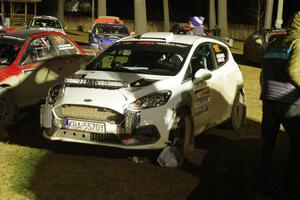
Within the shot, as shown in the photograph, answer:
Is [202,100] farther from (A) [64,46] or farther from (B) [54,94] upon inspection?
(A) [64,46]

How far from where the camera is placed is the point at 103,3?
119ft

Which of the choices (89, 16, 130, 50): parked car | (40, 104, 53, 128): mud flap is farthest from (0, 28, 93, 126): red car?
(89, 16, 130, 50): parked car

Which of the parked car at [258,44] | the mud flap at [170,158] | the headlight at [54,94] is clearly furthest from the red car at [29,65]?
the parked car at [258,44]

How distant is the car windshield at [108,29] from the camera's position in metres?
23.2

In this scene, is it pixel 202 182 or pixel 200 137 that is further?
pixel 200 137

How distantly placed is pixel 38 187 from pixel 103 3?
1211 inches

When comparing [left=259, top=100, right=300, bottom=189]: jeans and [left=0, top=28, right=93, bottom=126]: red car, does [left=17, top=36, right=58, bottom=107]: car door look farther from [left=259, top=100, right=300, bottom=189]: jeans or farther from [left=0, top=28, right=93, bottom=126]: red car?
[left=259, top=100, right=300, bottom=189]: jeans

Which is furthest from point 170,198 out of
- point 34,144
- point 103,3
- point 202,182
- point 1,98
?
point 103,3

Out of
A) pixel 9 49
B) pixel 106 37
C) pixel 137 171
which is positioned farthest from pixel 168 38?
pixel 106 37

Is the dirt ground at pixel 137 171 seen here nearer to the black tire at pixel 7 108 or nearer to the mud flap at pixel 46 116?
the black tire at pixel 7 108

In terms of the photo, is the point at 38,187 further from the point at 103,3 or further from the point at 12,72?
the point at 103,3

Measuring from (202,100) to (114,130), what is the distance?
1654 mm

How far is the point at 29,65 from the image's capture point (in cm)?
936


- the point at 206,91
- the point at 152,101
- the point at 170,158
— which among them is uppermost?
the point at 152,101
